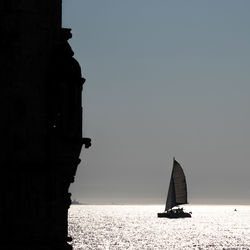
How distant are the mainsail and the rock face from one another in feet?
578

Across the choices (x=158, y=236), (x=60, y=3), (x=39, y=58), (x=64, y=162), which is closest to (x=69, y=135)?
(x=64, y=162)

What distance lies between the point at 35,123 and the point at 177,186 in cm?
17972

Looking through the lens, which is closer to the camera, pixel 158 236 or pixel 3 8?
pixel 3 8

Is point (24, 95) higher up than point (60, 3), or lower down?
lower down

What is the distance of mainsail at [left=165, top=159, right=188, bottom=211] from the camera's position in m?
192

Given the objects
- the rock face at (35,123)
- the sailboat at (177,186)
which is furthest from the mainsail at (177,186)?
the rock face at (35,123)

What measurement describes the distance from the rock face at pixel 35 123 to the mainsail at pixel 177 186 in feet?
578

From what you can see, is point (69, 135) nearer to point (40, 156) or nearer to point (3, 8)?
point (40, 156)

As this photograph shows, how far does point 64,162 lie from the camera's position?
16.8m

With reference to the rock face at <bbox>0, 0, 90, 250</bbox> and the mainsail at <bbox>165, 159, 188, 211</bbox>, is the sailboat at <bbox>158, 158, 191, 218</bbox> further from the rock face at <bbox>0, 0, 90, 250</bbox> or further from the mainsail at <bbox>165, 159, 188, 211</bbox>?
the rock face at <bbox>0, 0, 90, 250</bbox>

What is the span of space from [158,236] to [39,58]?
164 meters

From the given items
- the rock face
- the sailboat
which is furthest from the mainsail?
the rock face

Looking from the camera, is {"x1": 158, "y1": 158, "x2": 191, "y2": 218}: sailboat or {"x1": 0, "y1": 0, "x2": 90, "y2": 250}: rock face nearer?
{"x1": 0, "y1": 0, "x2": 90, "y2": 250}: rock face

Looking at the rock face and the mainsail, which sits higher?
the mainsail
